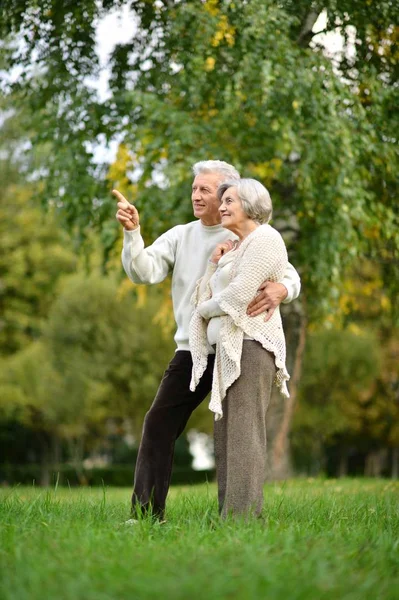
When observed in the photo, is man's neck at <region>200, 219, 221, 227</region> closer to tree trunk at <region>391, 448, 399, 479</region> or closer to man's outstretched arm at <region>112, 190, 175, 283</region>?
man's outstretched arm at <region>112, 190, 175, 283</region>

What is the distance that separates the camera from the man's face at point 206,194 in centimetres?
529

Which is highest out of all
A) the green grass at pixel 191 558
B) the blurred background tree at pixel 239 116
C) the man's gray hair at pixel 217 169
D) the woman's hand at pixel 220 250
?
the blurred background tree at pixel 239 116

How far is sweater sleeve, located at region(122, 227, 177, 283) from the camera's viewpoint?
16.9ft

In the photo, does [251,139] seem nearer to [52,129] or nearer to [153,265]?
[52,129]

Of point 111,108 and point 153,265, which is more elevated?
point 111,108

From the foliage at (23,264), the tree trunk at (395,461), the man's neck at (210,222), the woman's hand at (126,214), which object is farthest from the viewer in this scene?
the tree trunk at (395,461)

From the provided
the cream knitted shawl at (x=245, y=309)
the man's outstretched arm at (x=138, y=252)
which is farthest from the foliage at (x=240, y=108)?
the cream knitted shawl at (x=245, y=309)

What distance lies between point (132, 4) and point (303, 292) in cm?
431

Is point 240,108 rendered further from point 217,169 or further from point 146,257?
point 146,257

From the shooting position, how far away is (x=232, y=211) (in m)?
4.89

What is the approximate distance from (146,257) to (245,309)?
0.81 m

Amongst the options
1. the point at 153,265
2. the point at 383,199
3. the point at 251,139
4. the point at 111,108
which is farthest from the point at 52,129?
the point at 153,265

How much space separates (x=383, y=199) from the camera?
1097 centimetres

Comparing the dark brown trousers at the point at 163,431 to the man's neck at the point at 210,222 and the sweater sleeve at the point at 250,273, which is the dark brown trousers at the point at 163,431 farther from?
the man's neck at the point at 210,222
